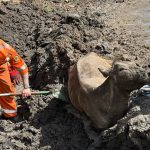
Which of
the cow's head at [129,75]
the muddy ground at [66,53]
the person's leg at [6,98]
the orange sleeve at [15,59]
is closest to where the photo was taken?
the cow's head at [129,75]

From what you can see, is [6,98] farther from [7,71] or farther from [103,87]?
[103,87]

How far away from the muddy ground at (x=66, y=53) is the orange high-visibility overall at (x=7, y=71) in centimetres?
20

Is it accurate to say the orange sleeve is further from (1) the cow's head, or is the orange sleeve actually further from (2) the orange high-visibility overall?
(1) the cow's head

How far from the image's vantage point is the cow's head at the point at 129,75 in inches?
219

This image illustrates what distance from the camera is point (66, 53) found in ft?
26.6

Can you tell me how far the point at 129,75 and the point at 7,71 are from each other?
2.39 meters

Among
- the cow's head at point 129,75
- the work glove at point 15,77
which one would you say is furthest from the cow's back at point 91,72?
the work glove at point 15,77

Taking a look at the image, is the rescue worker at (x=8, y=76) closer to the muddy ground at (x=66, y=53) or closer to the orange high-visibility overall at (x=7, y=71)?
the orange high-visibility overall at (x=7, y=71)

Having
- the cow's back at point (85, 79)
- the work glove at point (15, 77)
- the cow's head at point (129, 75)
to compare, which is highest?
the cow's head at point (129, 75)

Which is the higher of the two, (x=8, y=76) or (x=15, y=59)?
(x=15, y=59)

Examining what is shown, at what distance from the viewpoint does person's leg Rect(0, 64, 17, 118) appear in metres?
7.31

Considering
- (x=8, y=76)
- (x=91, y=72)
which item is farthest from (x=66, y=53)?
(x=91, y=72)

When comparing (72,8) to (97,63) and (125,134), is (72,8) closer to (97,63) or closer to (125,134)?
(97,63)

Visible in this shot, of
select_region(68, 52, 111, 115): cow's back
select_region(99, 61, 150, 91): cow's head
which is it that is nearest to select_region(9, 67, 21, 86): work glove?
select_region(68, 52, 111, 115): cow's back
